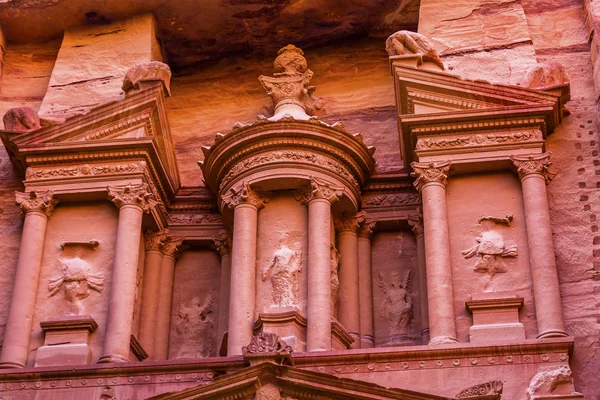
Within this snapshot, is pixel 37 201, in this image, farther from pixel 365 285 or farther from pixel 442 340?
pixel 442 340

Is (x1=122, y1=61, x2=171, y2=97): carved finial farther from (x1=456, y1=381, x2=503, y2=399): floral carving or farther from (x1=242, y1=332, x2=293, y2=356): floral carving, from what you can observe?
(x1=456, y1=381, x2=503, y2=399): floral carving

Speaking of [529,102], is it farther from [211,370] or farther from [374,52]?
[211,370]

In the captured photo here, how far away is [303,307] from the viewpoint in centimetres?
1741

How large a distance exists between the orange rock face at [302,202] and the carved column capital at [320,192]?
0.04 meters

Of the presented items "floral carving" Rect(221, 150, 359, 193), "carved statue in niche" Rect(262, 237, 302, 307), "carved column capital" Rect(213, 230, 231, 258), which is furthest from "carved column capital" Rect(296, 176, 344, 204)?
"carved column capital" Rect(213, 230, 231, 258)

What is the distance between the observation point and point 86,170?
18812 millimetres

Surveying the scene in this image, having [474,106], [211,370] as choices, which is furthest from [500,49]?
[211,370]

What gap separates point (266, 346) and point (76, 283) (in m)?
4.01

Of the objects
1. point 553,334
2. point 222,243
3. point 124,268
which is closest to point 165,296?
point 222,243

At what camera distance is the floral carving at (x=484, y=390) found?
14203mm

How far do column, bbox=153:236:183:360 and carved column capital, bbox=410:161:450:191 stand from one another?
12.0 ft

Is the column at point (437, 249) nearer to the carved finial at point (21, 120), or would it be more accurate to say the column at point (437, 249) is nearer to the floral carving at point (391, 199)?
the floral carving at point (391, 199)

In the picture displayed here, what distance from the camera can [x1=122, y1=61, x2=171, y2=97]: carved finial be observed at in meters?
19.8

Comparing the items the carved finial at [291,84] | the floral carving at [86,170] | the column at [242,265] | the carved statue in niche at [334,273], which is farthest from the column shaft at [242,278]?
the carved finial at [291,84]
